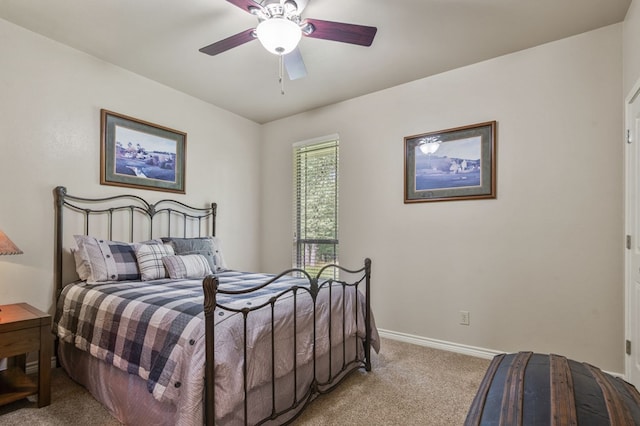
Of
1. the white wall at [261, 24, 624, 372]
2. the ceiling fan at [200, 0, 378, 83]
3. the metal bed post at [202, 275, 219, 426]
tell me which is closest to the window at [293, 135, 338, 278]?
the white wall at [261, 24, 624, 372]

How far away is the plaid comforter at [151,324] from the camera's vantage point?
4.95 ft

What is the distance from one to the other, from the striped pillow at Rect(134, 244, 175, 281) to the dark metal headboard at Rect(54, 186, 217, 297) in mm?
454

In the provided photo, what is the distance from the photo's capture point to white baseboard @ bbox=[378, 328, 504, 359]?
113 inches

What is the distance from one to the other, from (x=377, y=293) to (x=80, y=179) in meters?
3.06

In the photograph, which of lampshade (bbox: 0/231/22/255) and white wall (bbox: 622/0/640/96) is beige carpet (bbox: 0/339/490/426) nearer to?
lampshade (bbox: 0/231/22/255)

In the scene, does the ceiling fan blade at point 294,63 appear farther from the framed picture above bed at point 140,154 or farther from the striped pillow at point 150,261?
the striped pillow at point 150,261

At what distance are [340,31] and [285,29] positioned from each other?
0.40 m

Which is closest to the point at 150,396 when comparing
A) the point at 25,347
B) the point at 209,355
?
the point at 209,355

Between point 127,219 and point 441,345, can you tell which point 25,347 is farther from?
point 441,345

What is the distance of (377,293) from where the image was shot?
352 centimetres

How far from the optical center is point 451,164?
3.11 meters

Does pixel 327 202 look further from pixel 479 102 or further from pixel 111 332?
pixel 111 332

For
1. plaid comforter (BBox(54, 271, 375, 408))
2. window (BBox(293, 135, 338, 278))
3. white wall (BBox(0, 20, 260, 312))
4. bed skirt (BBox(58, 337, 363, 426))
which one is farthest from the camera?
window (BBox(293, 135, 338, 278))

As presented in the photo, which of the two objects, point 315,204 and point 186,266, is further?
point 315,204
